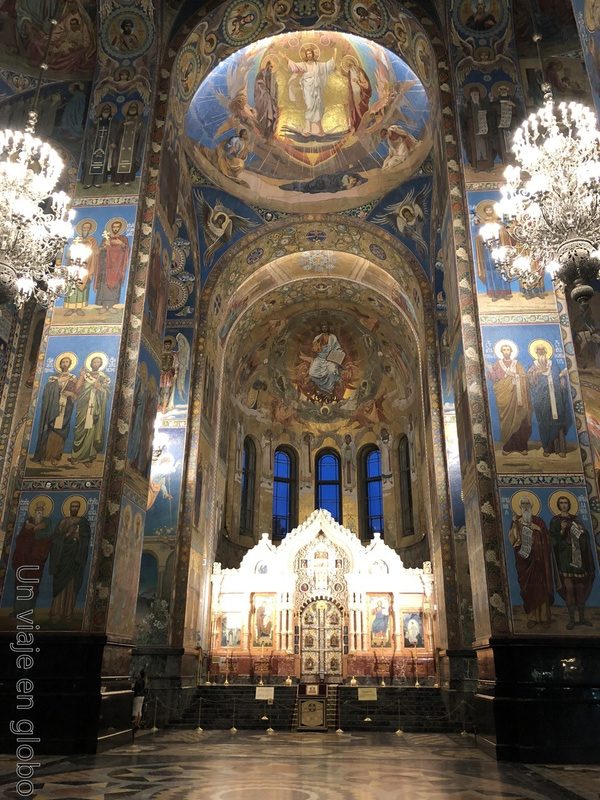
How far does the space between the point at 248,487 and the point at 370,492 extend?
458cm

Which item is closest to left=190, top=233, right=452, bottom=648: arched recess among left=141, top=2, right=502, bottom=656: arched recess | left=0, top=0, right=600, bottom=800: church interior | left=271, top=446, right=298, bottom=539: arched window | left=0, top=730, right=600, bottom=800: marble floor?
left=0, top=0, right=600, bottom=800: church interior

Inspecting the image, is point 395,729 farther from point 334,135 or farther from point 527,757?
point 334,135

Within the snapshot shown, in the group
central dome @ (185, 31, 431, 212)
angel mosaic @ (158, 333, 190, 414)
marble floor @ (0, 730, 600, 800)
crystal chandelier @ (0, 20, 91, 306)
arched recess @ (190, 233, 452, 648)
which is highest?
central dome @ (185, 31, 431, 212)

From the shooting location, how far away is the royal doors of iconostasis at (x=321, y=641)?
55.9 feet

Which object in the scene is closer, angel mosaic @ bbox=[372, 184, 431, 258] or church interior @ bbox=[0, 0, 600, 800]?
church interior @ bbox=[0, 0, 600, 800]

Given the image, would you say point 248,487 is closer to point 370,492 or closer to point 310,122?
point 370,492

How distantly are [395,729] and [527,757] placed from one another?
6142 millimetres

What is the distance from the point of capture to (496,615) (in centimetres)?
770

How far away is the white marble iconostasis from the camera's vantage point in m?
16.8

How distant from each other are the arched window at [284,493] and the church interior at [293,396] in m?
0.12

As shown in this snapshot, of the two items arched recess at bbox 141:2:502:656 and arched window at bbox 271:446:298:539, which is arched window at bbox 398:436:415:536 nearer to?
arched window at bbox 271:446:298:539

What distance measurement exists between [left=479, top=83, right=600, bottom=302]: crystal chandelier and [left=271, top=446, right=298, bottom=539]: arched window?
16304mm

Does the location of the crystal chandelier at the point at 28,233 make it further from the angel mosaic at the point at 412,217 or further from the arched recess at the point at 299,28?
the angel mosaic at the point at 412,217

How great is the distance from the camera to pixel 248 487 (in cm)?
2241
